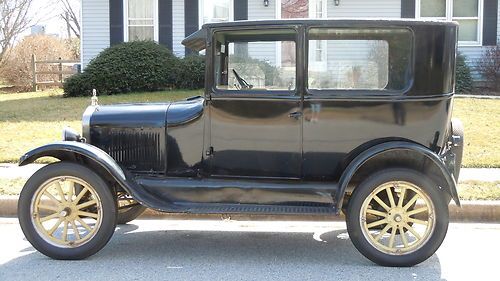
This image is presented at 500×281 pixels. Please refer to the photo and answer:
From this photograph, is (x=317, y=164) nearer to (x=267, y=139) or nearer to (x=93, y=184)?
(x=267, y=139)

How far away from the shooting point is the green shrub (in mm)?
17172

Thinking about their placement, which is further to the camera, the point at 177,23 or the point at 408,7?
the point at 177,23

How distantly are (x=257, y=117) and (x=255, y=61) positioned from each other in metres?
0.55

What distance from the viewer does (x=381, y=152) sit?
5.00m

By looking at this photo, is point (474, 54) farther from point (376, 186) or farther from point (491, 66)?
point (376, 186)

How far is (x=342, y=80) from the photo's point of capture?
5.27 m

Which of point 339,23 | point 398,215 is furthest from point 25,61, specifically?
point 398,215

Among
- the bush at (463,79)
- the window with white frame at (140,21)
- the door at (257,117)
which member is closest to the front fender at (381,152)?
the door at (257,117)

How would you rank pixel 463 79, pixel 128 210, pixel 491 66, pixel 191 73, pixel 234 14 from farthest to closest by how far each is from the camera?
1. pixel 234 14
2. pixel 491 66
3. pixel 191 73
4. pixel 463 79
5. pixel 128 210

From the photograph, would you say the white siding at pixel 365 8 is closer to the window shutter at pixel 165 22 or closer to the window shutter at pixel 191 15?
the window shutter at pixel 191 15

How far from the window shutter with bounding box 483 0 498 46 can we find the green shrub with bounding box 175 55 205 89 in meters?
8.03

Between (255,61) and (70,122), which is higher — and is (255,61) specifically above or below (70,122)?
above

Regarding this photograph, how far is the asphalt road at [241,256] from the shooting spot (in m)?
4.97

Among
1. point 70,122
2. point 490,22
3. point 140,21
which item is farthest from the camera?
point 140,21
